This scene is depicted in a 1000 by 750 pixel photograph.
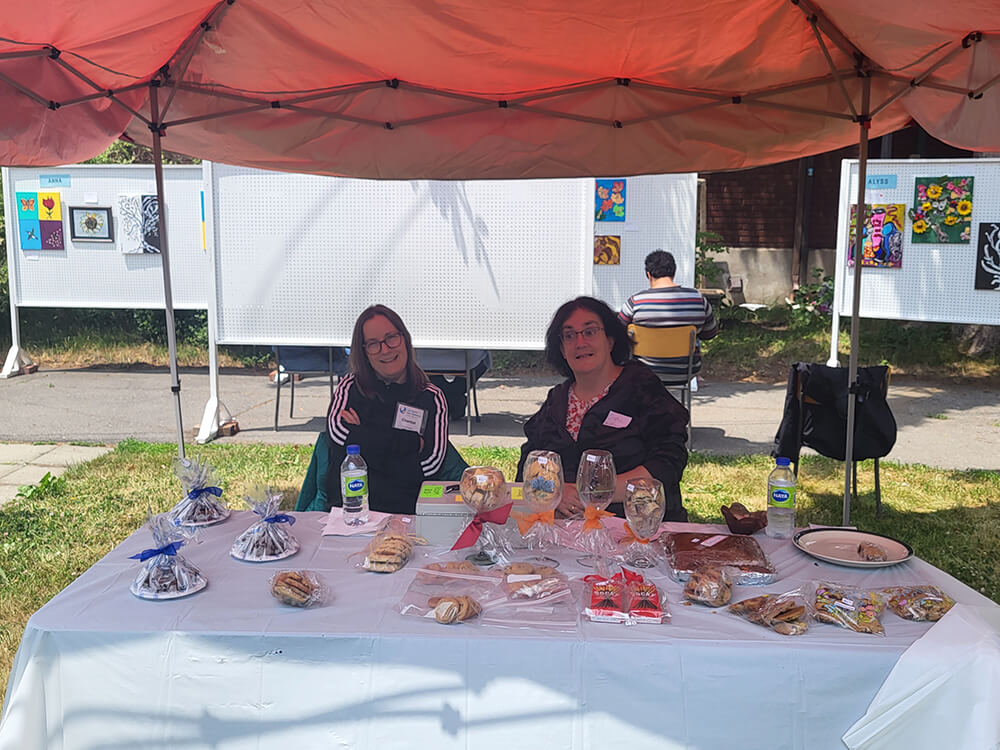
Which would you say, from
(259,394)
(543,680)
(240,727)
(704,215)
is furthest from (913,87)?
(704,215)

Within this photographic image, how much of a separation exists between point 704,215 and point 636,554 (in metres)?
10.6

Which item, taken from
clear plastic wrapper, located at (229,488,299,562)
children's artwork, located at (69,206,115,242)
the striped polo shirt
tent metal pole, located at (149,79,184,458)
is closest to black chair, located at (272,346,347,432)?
the striped polo shirt

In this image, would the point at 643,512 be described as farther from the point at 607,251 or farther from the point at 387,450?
the point at 607,251

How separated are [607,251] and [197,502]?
4.93 metres

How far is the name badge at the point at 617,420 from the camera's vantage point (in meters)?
3.17

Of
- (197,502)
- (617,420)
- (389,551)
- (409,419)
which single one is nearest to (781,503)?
(617,420)

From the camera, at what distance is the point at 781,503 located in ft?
7.81

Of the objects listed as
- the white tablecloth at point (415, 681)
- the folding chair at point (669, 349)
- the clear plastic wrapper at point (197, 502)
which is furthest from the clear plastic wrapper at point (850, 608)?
the folding chair at point (669, 349)

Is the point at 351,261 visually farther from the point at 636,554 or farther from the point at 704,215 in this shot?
the point at 704,215

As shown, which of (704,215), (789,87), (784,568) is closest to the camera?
(784,568)

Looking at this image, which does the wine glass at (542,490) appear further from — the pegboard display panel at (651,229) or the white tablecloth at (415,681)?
the pegboard display panel at (651,229)

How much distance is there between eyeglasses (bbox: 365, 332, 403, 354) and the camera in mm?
3475

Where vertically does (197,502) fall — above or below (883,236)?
below

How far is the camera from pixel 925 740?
65.8 inches
